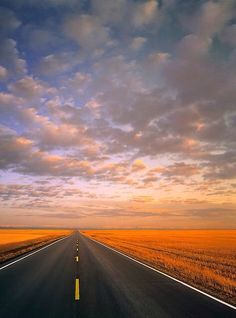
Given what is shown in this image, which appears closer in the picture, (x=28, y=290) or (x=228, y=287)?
(x=28, y=290)

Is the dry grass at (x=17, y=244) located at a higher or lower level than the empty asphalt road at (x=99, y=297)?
higher

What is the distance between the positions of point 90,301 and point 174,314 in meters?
2.56

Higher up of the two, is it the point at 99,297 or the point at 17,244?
the point at 17,244

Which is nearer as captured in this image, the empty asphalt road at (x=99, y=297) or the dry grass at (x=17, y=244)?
the empty asphalt road at (x=99, y=297)

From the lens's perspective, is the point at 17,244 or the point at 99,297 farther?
the point at 17,244

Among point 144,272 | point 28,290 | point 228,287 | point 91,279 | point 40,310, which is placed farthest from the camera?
point 144,272

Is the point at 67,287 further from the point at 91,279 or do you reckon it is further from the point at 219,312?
the point at 219,312

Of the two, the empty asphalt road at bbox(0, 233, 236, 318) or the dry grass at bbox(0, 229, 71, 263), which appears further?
the dry grass at bbox(0, 229, 71, 263)

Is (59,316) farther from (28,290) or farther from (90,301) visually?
(28,290)

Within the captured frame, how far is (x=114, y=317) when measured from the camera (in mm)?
7961

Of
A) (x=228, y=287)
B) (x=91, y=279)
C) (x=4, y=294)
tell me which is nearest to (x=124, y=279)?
(x=91, y=279)

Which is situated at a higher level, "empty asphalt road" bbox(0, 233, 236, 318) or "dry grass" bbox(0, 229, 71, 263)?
"dry grass" bbox(0, 229, 71, 263)

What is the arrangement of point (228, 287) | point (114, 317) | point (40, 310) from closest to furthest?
point (114, 317) → point (40, 310) → point (228, 287)

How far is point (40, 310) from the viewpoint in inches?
340
